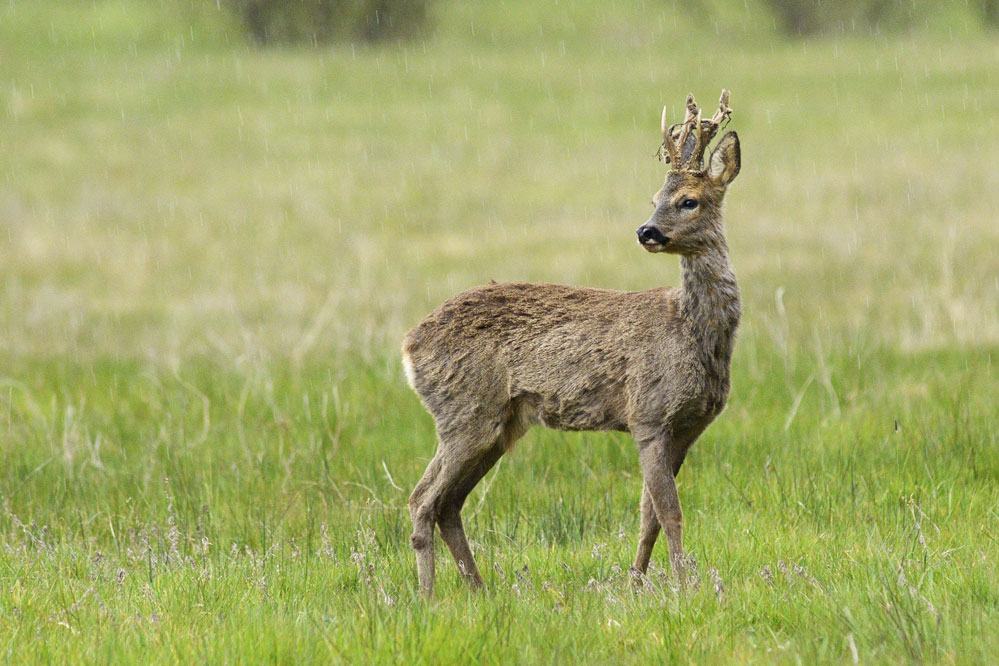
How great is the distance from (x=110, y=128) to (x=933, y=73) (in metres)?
20.2

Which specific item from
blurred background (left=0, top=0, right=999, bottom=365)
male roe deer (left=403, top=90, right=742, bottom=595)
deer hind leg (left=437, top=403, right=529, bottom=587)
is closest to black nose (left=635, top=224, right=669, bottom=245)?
male roe deer (left=403, top=90, right=742, bottom=595)

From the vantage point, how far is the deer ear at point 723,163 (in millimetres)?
5188

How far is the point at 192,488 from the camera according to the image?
712cm

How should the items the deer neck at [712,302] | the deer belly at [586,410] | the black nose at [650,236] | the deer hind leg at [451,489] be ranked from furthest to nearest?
the deer hind leg at [451,489] < the deer belly at [586,410] < the deer neck at [712,302] < the black nose at [650,236]

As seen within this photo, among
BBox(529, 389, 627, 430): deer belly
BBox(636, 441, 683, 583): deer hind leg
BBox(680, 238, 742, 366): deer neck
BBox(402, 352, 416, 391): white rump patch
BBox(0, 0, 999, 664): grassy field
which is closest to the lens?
BBox(0, 0, 999, 664): grassy field

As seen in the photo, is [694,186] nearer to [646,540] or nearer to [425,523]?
[646,540]

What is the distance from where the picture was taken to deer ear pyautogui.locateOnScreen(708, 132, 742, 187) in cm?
519

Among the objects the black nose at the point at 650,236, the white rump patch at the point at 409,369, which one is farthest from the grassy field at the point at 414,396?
the black nose at the point at 650,236

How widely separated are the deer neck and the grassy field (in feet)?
3.04

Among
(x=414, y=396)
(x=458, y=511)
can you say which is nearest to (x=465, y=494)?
(x=458, y=511)

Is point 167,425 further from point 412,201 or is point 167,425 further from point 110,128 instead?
point 110,128

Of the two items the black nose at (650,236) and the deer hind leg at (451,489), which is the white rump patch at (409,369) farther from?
the black nose at (650,236)

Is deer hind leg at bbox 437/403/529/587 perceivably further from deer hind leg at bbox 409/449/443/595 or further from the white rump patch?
the white rump patch

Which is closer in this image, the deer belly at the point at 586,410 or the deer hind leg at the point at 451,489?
the deer belly at the point at 586,410
